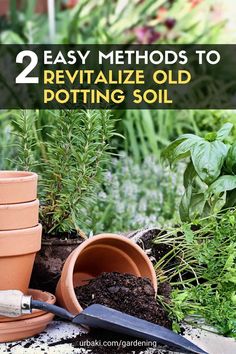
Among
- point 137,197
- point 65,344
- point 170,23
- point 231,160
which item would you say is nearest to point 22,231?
point 65,344

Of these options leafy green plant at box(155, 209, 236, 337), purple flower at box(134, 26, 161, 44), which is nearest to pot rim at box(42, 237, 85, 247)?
leafy green plant at box(155, 209, 236, 337)

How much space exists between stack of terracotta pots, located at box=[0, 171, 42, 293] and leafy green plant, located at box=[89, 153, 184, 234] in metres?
1.26

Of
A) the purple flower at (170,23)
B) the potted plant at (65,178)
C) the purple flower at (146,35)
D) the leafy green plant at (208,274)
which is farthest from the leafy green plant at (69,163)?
the purple flower at (170,23)

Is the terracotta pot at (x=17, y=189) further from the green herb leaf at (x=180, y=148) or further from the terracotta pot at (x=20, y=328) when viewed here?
the green herb leaf at (x=180, y=148)

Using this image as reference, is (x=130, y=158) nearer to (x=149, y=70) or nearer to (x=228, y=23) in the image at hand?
(x=149, y=70)

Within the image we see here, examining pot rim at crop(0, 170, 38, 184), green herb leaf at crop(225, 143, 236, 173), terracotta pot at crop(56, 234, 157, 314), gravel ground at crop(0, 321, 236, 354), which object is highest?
green herb leaf at crop(225, 143, 236, 173)

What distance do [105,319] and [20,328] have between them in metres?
0.20

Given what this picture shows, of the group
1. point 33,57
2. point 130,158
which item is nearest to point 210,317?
point 130,158

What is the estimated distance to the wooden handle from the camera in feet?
4.69

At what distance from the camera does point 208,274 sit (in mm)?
1626

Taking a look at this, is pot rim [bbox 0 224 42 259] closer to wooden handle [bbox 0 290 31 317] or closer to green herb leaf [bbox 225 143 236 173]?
wooden handle [bbox 0 290 31 317]

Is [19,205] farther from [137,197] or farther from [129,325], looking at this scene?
[137,197]

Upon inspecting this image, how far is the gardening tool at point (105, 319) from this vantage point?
55.0 inches

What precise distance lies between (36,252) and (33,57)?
6.51 ft
